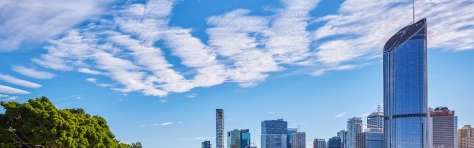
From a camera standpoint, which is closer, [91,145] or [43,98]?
[43,98]

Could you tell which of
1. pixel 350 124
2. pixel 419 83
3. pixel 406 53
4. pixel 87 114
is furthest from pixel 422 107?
pixel 87 114

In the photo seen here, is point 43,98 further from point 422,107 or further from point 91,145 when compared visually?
point 422,107

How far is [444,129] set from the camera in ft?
229

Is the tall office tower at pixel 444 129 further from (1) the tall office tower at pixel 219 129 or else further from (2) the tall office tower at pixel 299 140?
(2) the tall office tower at pixel 299 140

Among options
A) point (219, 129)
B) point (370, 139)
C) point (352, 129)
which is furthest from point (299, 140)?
point (219, 129)

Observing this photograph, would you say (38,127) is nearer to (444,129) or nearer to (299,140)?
(444,129)

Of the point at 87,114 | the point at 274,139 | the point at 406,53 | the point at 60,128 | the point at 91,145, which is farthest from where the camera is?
the point at 274,139

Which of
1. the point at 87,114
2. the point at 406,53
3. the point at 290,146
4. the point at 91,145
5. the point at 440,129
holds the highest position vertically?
the point at 406,53

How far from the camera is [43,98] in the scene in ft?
33.8

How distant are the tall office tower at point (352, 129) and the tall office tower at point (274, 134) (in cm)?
1732

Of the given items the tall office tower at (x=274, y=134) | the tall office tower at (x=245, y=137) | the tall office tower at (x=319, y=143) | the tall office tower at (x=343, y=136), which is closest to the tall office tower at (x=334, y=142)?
the tall office tower at (x=343, y=136)

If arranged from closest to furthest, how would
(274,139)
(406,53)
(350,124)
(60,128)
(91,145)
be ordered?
(60,128) → (91,145) → (406,53) → (350,124) → (274,139)

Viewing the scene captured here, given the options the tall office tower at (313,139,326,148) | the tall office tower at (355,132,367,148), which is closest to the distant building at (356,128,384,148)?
the tall office tower at (355,132,367,148)

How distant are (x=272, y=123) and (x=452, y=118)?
47961 millimetres
